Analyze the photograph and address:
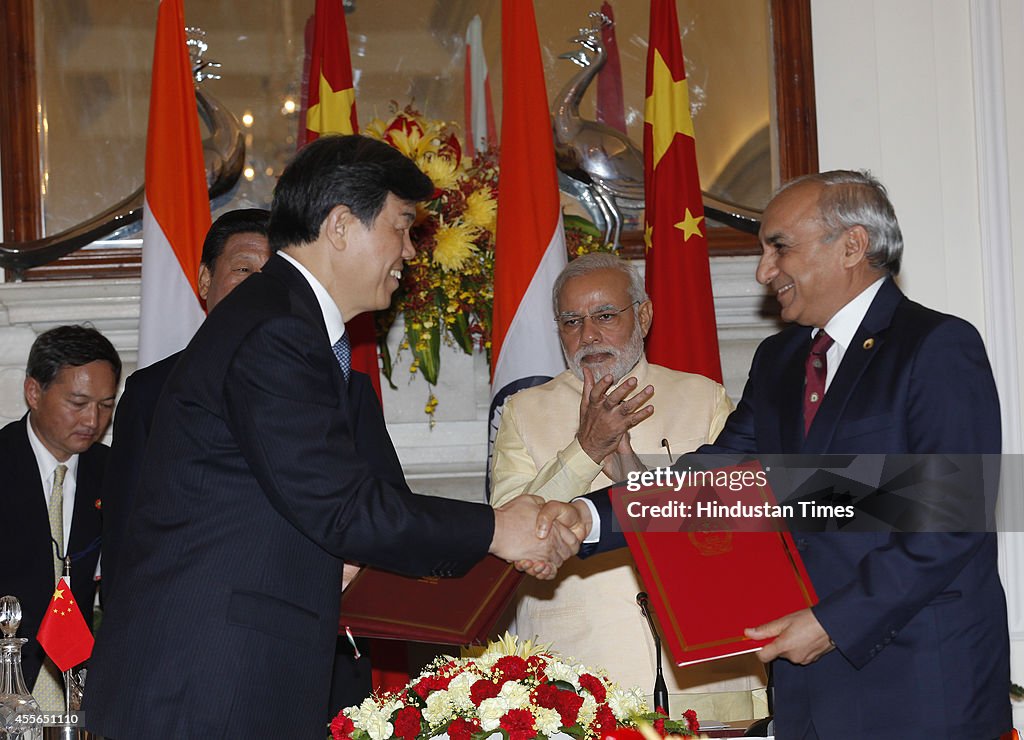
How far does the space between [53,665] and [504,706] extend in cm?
235

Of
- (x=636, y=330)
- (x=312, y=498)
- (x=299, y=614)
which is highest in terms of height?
(x=636, y=330)

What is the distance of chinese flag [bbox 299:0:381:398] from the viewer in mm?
4598

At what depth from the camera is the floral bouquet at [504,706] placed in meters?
2.18

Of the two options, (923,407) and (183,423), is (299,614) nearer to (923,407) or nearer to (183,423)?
(183,423)

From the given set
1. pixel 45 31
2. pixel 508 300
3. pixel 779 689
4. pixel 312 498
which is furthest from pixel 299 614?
pixel 45 31

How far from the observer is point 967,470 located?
2527 mm

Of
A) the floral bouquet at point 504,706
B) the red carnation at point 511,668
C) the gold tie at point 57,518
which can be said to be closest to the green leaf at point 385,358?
the gold tie at point 57,518

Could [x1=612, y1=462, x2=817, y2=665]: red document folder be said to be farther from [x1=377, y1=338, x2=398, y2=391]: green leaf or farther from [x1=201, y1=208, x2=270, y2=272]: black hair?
[x1=377, y1=338, x2=398, y2=391]: green leaf

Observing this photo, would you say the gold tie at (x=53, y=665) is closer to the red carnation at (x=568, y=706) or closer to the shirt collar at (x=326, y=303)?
the shirt collar at (x=326, y=303)

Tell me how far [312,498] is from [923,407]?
1292mm

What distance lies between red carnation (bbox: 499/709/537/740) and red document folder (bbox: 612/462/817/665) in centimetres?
47

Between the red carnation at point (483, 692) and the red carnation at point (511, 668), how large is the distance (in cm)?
5

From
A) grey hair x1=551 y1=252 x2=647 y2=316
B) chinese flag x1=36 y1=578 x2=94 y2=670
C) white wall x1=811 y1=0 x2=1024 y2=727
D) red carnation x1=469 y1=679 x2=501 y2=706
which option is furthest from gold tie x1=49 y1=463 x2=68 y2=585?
white wall x1=811 y1=0 x2=1024 y2=727

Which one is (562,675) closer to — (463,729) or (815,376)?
(463,729)
